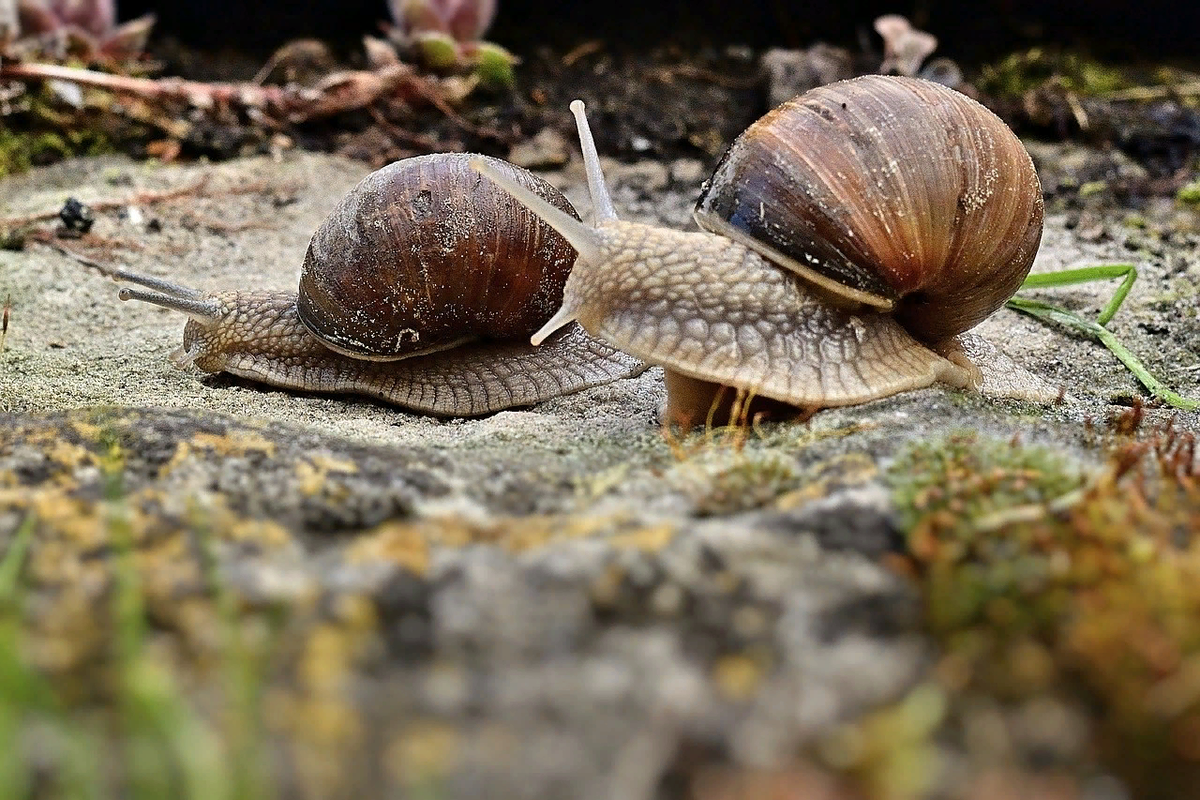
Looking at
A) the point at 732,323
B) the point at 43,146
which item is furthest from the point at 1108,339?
the point at 43,146

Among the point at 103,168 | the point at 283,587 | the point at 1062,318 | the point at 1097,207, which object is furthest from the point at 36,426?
the point at 1097,207

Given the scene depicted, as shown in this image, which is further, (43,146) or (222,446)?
(43,146)

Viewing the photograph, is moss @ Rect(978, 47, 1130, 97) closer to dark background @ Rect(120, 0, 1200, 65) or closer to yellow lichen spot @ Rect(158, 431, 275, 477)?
dark background @ Rect(120, 0, 1200, 65)

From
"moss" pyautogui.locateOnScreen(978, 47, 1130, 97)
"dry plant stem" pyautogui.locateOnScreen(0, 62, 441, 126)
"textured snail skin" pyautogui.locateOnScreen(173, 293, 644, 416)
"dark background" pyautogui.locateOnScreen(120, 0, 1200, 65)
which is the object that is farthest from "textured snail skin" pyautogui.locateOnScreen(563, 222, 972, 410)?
"dark background" pyautogui.locateOnScreen(120, 0, 1200, 65)

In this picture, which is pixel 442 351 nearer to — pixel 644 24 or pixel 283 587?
pixel 283 587

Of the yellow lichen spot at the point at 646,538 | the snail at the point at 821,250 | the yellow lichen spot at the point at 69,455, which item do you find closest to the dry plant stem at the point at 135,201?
the snail at the point at 821,250

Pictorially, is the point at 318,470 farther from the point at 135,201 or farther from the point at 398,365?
the point at 135,201
